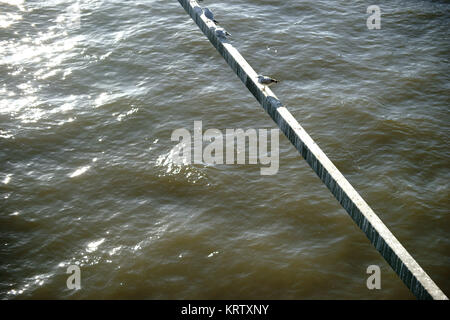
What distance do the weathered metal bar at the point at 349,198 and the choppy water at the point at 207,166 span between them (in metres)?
2.90

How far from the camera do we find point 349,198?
6922 mm

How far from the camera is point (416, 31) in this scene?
17.6 metres

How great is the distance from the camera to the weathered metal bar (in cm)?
596

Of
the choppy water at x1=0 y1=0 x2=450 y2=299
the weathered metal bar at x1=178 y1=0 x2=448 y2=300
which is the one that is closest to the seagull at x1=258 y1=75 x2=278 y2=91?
the weathered metal bar at x1=178 y1=0 x2=448 y2=300

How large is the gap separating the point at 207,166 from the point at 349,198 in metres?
5.77

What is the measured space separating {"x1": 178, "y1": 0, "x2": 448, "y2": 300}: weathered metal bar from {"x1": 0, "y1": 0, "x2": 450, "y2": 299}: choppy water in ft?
9.51

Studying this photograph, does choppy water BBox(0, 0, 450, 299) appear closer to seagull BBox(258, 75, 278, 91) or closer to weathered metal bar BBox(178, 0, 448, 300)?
weathered metal bar BBox(178, 0, 448, 300)

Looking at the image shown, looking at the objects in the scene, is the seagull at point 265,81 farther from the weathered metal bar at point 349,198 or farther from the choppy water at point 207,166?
the choppy water at point 207,166

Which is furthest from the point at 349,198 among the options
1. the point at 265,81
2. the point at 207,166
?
the point at 207,166

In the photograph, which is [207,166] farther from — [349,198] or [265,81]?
Result: [349,198]

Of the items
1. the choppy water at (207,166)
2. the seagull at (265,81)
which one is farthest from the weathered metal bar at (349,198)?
the choppy water at (207,166)

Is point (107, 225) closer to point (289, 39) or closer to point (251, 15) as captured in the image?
point (289, 39)

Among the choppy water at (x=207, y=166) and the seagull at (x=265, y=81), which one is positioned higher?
the seagull at (x=265, y=81)

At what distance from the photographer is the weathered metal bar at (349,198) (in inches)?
235
